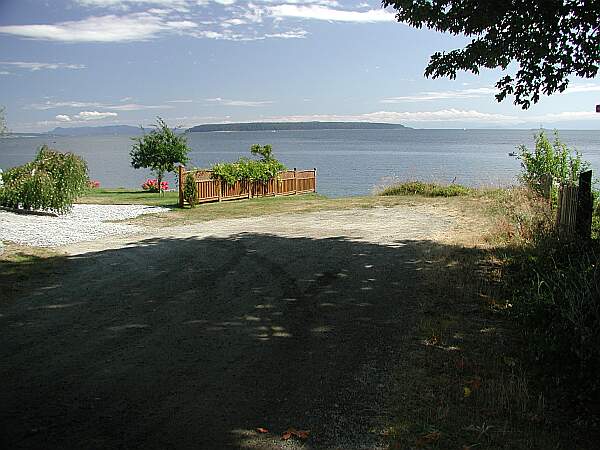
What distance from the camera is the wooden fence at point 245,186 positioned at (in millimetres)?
22703

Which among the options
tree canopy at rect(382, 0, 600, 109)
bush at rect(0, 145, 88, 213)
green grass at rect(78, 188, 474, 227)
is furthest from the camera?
green grass at rect(78, 188, 474, 227)

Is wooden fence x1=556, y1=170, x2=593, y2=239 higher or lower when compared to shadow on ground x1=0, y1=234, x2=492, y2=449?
higher

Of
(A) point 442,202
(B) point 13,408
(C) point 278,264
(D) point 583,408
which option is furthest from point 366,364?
(A) point 442,202

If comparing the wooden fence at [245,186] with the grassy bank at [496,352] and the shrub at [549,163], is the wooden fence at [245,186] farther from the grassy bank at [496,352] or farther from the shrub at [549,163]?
the grassy bank at [496,352]

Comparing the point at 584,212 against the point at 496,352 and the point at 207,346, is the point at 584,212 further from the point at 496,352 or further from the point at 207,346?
the point at 207,346

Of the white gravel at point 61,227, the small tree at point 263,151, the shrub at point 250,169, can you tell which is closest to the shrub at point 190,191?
the shrub at point 250,169

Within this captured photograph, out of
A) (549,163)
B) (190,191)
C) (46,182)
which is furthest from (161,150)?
(549,163)

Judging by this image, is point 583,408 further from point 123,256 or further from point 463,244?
point 123,256

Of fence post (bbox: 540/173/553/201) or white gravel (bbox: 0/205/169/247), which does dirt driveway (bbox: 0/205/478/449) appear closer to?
white gravel (bbox: 0/205/169/247)

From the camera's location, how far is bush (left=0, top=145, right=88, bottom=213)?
15984mm

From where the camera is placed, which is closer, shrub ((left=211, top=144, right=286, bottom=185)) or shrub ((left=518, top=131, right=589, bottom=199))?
shrub ((left=518, top=131, right=589, bottom=199))

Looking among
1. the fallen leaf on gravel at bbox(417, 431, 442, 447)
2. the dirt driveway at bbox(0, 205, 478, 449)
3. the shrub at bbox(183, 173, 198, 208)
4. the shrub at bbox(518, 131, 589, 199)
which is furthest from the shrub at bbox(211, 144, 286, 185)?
the fallen leaf on gravel at bbox(417, 431, 442, 447)

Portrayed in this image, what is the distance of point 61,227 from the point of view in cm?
1432

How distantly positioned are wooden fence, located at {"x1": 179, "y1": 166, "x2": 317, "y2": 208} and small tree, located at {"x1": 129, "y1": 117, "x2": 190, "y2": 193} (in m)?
6.01
